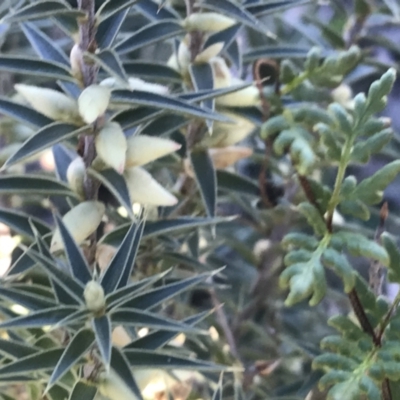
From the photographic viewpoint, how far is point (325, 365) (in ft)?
1.28

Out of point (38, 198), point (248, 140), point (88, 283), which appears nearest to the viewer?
point (88, 283)

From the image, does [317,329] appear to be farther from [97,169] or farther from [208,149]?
[97,169]

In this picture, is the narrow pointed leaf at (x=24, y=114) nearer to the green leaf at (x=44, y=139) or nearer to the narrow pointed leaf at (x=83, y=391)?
the green leaf at (x=44, y=139)

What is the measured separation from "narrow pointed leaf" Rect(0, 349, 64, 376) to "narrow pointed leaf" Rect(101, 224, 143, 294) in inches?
2.1

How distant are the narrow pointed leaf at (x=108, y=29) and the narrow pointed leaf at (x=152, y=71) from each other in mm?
89

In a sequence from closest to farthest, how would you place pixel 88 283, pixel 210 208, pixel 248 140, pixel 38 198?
1. pixel 88 283
2. pixel 210 208
3. pixel 38 198
4. pixel 248 140

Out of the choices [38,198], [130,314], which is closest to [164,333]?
[130,314]

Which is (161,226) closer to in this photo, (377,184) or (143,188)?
(143,188)

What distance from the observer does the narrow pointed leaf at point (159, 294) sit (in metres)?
0.40

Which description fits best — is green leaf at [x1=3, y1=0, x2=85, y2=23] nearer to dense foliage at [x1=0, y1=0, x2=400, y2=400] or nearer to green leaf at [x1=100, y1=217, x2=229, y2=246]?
dense foliage at [x1=0, y1=0, x2=400, y2=400]

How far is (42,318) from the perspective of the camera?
376 mm

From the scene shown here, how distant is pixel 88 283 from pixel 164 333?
0.08m

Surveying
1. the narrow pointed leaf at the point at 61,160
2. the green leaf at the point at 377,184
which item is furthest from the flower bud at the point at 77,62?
the green leaf at the point at 377,184

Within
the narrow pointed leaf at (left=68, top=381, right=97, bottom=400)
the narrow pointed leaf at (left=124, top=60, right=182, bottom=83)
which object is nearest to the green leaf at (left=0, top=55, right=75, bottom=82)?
the narrow pointed leaf at (left=124, top=60, right=182, bottom=83)
